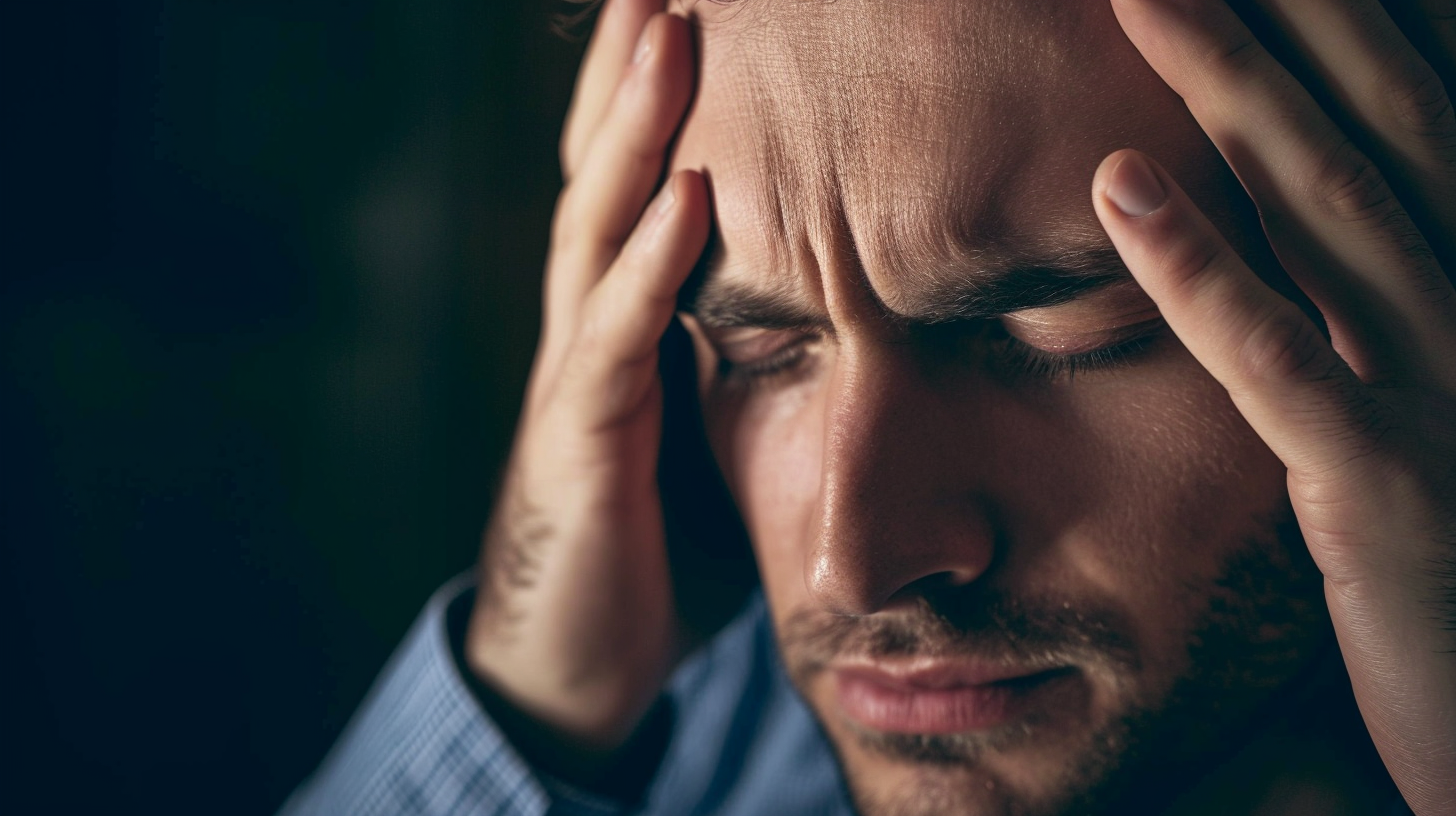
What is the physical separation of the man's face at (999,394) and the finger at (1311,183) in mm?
34

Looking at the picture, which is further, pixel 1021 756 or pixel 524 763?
pixel 524 763

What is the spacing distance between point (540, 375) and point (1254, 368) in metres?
0.78

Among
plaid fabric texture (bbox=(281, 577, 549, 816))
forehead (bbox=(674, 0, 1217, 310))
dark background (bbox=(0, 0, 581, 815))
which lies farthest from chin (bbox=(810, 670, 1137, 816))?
dark background (bbox=(0, 0, 581, 815))

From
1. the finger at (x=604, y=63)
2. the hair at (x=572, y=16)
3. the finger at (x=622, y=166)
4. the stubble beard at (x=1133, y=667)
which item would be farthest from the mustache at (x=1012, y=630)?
the hair at (x=572, y=16)

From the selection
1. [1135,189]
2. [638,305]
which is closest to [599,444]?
[638,305]

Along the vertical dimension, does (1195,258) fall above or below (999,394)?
above

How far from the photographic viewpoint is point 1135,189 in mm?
574

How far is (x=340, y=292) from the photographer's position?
58.7 inches

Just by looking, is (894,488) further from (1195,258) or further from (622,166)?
(622,166)

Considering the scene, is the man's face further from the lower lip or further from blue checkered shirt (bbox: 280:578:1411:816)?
blue checkered shirt (bbox: 280:578:1411:816)

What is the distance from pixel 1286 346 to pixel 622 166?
1.91 feet

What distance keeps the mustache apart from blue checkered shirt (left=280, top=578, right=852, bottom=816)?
0.32 metres

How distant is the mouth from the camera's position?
0.76m

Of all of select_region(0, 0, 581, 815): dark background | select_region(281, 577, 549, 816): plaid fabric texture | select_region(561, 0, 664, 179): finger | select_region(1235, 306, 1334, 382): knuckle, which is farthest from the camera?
select_region(0, 0, 581, 815): dark background
